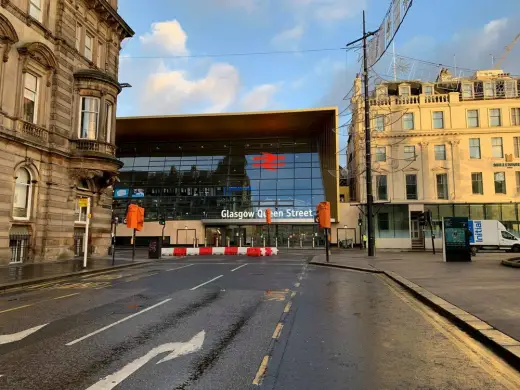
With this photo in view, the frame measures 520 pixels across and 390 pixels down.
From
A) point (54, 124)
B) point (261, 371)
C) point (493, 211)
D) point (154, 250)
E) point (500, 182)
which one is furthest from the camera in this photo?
point (500, 182)

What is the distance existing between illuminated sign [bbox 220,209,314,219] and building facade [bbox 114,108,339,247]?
0.12 metres

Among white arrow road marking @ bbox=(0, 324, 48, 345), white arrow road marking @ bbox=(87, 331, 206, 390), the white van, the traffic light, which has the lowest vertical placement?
white arrow road marking @ bbox=(0, 324, 48, 345)

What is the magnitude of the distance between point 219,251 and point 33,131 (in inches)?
735

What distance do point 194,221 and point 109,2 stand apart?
26.2m

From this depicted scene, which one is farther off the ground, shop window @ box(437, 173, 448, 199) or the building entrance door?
shop window @ box(437, 173, 448, 199)

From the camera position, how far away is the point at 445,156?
42.6 meters

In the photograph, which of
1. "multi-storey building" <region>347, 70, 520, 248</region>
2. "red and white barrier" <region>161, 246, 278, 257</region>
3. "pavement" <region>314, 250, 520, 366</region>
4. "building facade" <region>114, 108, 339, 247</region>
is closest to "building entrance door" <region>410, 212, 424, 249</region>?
"multi-storey building" <region>347, 70, 520, 248</region>

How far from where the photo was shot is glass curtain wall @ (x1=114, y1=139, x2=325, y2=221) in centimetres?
4850

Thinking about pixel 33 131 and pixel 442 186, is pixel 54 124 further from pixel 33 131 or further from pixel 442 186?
pixel 442 186

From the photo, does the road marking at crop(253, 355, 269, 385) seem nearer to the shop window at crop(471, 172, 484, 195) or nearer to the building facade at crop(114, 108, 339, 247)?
the building facade at crop(114, 108, 339, 247)

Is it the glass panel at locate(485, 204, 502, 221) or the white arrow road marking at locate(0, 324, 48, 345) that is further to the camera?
the glass panel at locate(485, 204, 502, 221)

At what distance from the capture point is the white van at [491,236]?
1276 inches

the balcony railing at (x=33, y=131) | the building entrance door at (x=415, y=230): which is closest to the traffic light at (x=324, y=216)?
the balcony railing at (x=33, y=131)

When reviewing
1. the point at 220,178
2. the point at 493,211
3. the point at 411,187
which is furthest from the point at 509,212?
the point at 220,178
